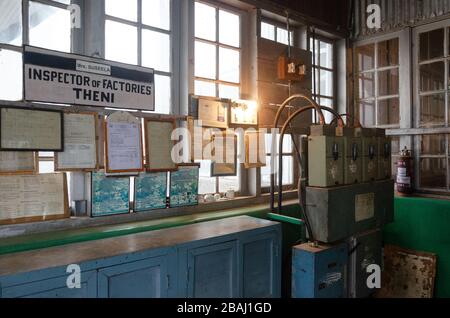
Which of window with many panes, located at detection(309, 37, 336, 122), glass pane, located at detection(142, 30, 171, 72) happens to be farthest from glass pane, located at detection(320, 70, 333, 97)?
glass pane, located at detection(142, 30, 171, 72)

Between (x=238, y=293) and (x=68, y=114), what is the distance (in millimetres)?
1551

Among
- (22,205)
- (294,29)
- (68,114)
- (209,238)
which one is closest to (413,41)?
(294,29)

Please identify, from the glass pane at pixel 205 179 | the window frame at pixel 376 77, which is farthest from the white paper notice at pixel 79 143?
the window frame at pixel 376 77

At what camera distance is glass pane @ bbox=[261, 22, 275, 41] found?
3.58 m

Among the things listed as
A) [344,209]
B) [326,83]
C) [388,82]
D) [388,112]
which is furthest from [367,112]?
[344,209]

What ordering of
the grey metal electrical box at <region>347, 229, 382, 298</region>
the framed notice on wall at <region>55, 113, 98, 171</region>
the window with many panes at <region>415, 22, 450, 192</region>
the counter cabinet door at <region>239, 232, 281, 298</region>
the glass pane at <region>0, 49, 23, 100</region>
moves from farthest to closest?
the window with many panes at <region>415, 22, 450, 192</region> < the grey metal electrical box at <region>347, 229, 382, 298</region> < the counter cabinet door at <region>239, 232, 281, 298</region> < the framed notice on wall at <region>55, 113, 98, 171</region> < the glass pane at <region>0, 49, 23, 100</region>

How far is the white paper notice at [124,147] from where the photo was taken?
2367mm

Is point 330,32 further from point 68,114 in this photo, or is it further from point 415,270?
point 68,114

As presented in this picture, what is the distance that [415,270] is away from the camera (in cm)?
340

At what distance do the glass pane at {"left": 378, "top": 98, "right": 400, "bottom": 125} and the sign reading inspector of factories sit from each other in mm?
2788

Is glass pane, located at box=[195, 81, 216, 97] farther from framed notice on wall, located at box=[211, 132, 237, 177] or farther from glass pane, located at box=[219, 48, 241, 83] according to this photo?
framed notice on wall, located at box=[211, 132, 237, 177]

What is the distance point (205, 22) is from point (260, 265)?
→ 2042mm

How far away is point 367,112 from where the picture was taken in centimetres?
426

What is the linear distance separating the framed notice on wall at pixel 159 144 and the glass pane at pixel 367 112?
260 centimetres
